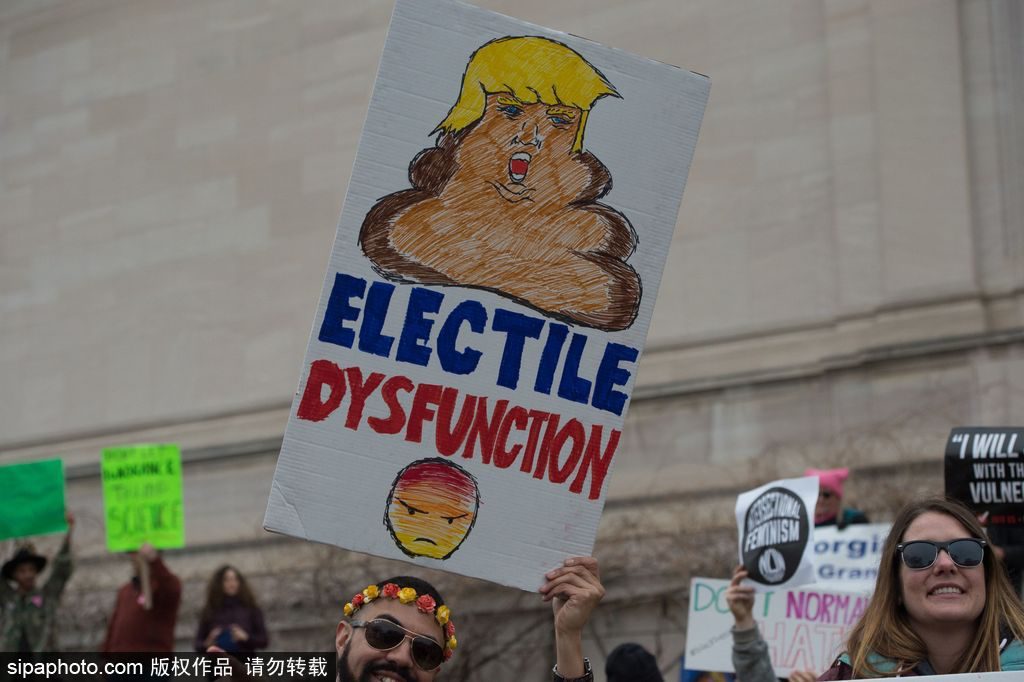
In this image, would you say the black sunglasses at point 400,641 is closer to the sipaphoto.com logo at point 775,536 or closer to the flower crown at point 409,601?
the flower crown at point 409,601

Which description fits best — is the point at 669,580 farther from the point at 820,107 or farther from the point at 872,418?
the point at 820,107

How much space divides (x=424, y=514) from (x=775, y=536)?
10.2ft

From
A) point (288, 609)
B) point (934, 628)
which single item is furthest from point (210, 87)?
point (934, 628)

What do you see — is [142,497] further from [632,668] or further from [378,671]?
[378,671]

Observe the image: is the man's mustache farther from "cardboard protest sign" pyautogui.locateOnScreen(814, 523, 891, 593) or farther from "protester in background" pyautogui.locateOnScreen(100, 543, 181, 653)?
"protester in background" pyautogui.locateOnScreen(100, 543, 181, 653)

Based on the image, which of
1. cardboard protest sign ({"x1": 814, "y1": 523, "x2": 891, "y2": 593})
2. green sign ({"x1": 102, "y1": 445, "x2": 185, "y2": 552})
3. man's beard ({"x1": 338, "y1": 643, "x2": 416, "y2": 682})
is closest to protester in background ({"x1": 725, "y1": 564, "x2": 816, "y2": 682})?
man's beard ({"x1": 338, "y1": 643, "x2": 416, "y2": 682})

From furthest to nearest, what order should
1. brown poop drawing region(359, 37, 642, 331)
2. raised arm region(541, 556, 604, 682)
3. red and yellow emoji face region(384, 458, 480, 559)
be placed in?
brown poop drawing region(359, 37, 642, 331) < red and yellow emoji face region(384, 458, 480, 559) < raised arm region(541, 556, 604, 682)

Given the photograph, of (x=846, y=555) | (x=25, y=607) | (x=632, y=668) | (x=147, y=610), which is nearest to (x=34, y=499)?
(x=25, y=607)

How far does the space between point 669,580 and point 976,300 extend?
344 centimetres

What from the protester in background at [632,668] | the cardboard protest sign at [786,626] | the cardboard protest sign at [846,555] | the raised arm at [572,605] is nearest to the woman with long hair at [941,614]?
the raised arm at [572,605]

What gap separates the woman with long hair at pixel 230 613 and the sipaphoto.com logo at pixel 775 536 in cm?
403

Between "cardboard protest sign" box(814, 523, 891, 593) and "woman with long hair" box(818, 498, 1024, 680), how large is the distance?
4.75m

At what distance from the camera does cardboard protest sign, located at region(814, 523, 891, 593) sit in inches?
366

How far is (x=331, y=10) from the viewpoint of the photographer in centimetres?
→ 2036
